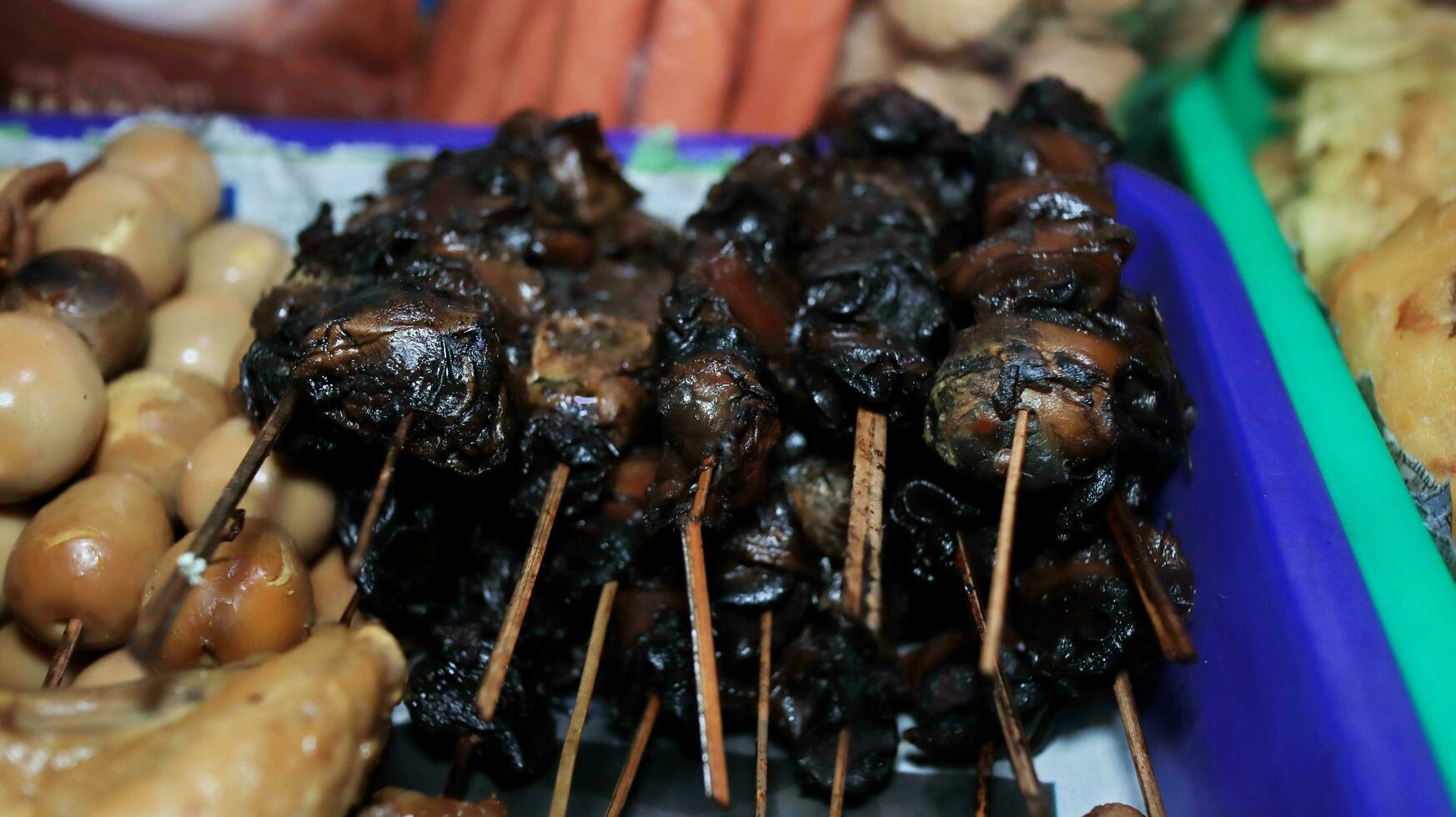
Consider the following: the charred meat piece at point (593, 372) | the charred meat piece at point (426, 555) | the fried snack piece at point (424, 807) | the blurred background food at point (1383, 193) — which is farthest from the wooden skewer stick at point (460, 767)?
the blurred background food at point (1383, 193)

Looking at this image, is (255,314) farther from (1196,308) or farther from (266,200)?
(1196,308)

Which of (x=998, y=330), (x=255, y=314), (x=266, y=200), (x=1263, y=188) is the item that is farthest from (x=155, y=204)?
(x=1263, y=188)

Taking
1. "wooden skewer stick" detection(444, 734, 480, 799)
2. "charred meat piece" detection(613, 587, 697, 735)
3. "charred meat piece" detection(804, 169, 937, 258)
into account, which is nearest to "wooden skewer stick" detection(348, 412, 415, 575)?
"wooden skewer stick" detection(444, 734, 480, 799)

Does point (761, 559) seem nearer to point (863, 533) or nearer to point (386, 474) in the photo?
point (863, 533)

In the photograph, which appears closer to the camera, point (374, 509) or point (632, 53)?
point (374, 509)

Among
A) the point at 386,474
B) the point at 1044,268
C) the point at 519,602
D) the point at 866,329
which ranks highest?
the point at 1044,268

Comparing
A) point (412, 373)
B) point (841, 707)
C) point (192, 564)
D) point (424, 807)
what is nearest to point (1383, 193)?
point (841, 707)

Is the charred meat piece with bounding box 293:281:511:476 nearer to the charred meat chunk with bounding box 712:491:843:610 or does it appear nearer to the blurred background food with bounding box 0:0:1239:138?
the charred meat chunk with bounding box 712:491:843:610
